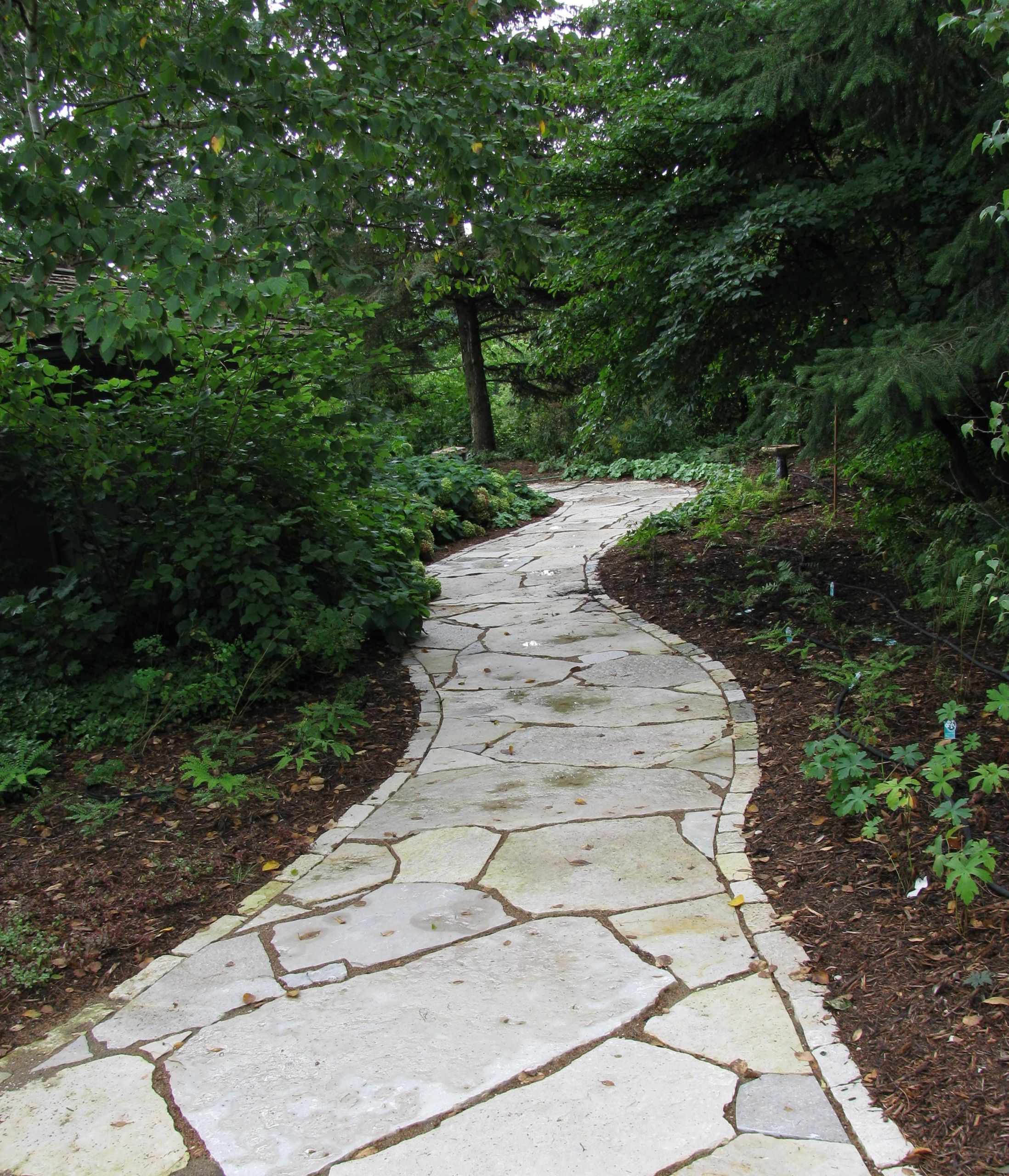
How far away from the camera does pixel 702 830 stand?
3371mm

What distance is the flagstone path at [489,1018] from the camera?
6.47 ft

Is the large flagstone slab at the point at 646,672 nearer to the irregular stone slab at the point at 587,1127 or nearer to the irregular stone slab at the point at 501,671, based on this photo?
the irregular stone slab at the point at 501,671

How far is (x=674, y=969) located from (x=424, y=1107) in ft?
2.69

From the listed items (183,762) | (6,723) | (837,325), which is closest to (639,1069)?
(183,762)

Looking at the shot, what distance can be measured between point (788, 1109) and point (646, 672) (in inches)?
134

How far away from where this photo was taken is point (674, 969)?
2.55 meters

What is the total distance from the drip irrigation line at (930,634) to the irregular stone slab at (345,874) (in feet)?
7.95

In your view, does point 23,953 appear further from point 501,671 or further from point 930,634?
point 930,634

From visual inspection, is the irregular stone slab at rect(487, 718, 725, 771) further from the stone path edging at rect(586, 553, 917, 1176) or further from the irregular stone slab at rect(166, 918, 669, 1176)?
the irregular stone slab at rect(166, 918, 669, 1176)

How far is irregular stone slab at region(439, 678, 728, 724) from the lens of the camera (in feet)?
15.1

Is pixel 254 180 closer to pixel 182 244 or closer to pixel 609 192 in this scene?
pixel 182 244

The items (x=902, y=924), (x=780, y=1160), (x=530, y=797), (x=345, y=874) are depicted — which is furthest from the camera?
(x=530, y=797)

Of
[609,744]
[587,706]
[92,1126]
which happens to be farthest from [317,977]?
[587,706]

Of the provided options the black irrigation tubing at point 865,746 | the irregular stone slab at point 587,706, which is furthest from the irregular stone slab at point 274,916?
the black irrigation tubing at point 865,746
